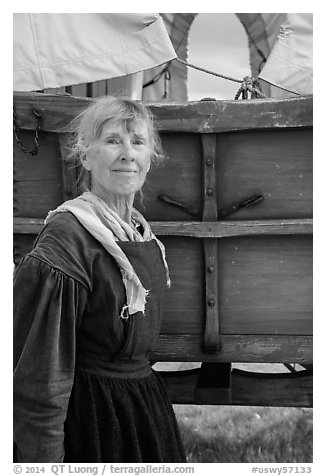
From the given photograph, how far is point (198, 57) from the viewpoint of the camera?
12.2 ft

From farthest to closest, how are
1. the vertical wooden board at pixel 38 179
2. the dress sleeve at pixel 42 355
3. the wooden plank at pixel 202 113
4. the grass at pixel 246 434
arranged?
the grass at pixel 246 434
the vertical wooden board at pixel 38 179
the wooden plank at pixel 202 113
the dress sleeve at pixel 42 355

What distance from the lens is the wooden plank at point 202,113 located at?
6.90 ft

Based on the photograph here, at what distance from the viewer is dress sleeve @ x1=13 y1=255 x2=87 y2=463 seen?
1.57 metres

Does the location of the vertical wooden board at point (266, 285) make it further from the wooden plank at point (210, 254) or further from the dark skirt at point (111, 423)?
the dark skirt at point (111, 423)

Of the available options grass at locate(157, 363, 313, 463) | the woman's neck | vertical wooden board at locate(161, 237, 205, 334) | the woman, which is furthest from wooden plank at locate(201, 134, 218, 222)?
grass at locate(157, 363, 313, 463)

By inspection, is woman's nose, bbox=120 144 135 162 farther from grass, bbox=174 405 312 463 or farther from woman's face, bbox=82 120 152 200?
grass, bbox=174 405 312 463

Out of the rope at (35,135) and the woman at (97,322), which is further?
the rope at (35,135)

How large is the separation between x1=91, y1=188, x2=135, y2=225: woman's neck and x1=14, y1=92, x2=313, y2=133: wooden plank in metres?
0.40

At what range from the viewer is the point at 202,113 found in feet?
6.95

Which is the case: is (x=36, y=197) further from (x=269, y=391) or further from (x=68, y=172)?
(x=269, y=391)

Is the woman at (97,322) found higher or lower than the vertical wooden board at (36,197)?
lower

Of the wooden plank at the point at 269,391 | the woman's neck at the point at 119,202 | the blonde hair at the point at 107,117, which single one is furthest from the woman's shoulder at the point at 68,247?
the wooden plank at the point at 269,391
